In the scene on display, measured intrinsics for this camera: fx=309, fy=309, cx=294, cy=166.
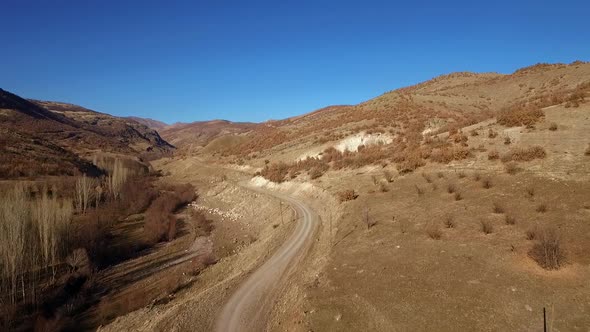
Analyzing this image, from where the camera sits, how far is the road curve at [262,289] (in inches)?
558

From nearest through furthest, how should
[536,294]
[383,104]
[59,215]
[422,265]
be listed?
[536,294]
[422,265]
[59,215]
[383,104]

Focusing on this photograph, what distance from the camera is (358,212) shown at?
76.5 ft

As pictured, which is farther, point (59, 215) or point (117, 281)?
point (59, 215)

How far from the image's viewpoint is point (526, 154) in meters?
23.1

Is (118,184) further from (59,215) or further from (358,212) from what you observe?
(358,212)

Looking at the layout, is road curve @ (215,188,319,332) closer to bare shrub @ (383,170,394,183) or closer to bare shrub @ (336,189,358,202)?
bare shrub @ (336,189,358,202)

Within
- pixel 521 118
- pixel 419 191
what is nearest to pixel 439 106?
pixel 521 118

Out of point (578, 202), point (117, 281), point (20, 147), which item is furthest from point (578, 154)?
point (20, 147)

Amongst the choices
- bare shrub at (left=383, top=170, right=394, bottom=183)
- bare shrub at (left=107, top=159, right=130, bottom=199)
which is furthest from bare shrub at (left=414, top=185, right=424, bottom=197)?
bare shrub at (left=107, top=159, right=130, bottom=199)

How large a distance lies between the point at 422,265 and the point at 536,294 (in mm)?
4076

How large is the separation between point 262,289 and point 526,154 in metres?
21.5

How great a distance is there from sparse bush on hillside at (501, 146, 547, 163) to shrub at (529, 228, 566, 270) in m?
12.7

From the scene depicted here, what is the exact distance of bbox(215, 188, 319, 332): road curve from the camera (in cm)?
1418

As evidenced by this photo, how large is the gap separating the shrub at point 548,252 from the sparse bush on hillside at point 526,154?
500 inches
